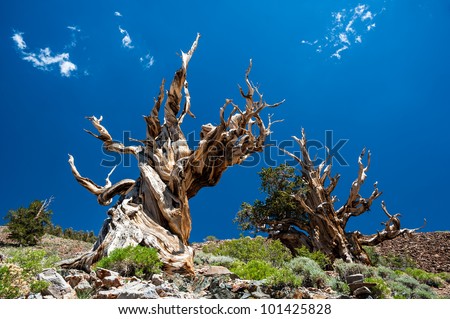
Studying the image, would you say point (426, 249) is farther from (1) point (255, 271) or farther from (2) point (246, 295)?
(2) point (246, 295)

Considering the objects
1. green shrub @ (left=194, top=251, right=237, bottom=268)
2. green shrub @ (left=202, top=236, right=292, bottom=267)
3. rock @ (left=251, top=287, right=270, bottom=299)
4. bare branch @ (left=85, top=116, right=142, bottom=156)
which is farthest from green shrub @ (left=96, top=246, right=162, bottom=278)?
green shrub @ (left=202, top=236, right=292, bottom=267)

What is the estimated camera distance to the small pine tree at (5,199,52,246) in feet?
69.6

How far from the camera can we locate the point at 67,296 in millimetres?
4746

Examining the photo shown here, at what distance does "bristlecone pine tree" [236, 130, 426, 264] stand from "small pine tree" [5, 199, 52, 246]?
1274 centimetres

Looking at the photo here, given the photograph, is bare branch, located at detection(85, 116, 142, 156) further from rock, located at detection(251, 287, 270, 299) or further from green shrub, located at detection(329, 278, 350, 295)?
rock, located at detection(251, 287, 270, 299)

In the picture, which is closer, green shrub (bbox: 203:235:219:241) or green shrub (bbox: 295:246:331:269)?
green shrub (bbox: 295:246:331:269)

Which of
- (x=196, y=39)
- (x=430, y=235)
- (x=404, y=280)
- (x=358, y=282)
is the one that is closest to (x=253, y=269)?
(x=358, y=282)

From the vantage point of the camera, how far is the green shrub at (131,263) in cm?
734

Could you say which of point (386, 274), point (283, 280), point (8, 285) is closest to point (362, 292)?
point (283, 280)

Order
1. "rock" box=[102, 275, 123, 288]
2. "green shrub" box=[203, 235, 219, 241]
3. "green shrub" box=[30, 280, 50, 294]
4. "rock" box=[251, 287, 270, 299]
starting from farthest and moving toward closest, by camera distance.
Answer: "green shrub" box=[203, 235, 219, 241] → "rock" box=[102, 275, 123, 288] → "rock" box=[251, 287, 270, 299] → "green shrub" box=[30, 280, 50, 294]

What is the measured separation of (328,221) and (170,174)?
927 centimetres

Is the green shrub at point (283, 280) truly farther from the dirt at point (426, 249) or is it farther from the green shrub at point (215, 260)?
the dirt at point (426, 249)

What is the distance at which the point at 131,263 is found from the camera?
24.5ft
